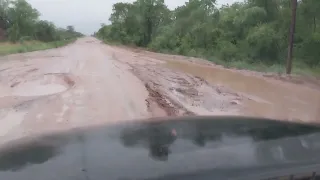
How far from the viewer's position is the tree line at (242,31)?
24781 mm

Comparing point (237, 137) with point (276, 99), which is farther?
point (276, 99)

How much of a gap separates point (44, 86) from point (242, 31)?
73.5 feet

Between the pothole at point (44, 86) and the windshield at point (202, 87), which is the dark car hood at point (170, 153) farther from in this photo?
the pothole at point (44, 86)

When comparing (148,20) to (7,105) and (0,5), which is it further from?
(7,105)

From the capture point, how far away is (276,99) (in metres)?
13.5

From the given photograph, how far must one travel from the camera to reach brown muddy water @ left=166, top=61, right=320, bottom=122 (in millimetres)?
10891

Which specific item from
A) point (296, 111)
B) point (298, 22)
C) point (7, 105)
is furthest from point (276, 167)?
point (298, 22)

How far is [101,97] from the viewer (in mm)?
12320

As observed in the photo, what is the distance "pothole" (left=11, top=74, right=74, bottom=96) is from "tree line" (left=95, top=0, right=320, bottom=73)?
49.9 ft

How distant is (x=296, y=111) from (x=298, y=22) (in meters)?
15.5

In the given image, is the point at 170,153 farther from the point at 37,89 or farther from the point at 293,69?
the point at 293,69

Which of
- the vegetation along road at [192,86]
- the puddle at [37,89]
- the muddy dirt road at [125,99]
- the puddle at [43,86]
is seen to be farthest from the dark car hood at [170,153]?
the puddle at [43,86]

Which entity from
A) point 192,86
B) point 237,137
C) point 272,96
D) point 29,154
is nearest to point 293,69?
point 272,96

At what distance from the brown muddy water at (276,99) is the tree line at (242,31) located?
7.28m
